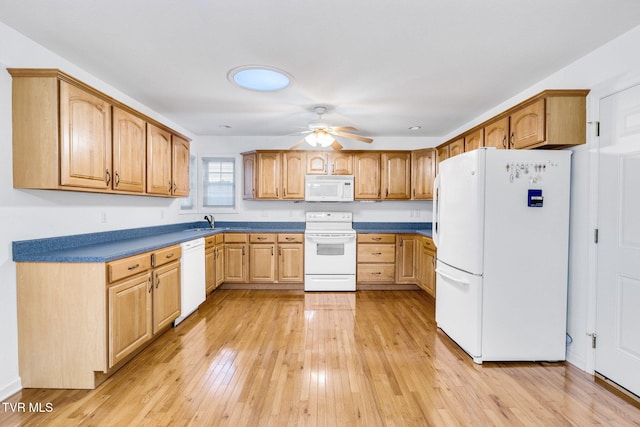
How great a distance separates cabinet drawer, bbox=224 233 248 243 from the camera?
175 inches

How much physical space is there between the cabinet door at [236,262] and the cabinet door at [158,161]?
1372 millimetres

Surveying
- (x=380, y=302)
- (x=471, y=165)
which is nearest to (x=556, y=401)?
(x=471, y=165)

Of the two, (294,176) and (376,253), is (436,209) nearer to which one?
(376,253)

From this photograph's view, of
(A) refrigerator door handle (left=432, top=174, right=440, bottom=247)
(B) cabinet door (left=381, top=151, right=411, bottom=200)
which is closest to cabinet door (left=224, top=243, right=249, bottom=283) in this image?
(B) cabinet door (left=381, top=151, right=411, bottom=200)

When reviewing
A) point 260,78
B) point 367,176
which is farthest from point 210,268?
point 367,176

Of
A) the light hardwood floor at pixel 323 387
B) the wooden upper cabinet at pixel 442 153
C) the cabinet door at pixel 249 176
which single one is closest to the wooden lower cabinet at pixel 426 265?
the light hardwood floor at pixel 323 387

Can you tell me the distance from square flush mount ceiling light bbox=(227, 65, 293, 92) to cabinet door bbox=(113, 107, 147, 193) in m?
1.04

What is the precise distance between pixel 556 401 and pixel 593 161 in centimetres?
183

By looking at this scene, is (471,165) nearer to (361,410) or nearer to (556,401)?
(556,401)

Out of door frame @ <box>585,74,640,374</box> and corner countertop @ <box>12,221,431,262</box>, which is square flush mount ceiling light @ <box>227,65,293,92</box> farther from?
door frame @ <box>585,74,640,374</box>

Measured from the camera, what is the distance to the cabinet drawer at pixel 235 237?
4.44 m

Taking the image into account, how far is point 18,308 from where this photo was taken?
199 centimetres

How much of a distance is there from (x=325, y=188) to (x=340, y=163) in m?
0.49

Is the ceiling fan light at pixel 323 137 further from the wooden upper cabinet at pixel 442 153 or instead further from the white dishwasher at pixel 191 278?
the white dishwasher at pixel 191 278
